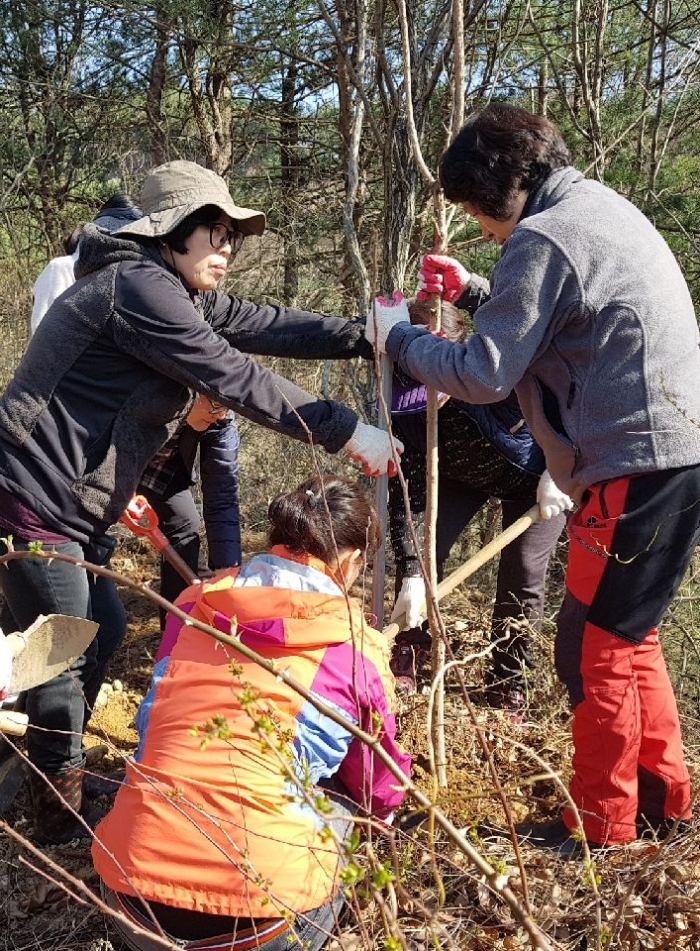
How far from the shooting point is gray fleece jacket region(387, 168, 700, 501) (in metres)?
1.84

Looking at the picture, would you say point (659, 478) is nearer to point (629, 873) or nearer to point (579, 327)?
point (579, 327)

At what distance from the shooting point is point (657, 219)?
418cm

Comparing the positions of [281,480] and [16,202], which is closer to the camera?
[281,480]

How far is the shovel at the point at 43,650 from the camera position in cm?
175

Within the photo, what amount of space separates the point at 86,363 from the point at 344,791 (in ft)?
4.21

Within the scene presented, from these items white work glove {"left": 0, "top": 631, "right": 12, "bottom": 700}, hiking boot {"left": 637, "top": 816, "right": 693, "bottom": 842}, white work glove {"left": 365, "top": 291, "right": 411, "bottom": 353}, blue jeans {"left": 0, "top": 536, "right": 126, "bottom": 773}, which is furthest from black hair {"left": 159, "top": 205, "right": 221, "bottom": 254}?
hiking boot {"left": 637, "top": 816, "right": 693, "bottom": 842}

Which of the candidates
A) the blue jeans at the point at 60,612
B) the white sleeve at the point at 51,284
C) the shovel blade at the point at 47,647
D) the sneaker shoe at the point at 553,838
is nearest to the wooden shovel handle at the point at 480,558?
the sneaker shoe at the point at 553,838

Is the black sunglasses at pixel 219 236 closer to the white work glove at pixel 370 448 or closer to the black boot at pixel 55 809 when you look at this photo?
the white work glove at pixel 370 448

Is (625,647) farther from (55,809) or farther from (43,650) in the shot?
(55,809)

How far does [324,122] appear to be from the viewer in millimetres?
6617

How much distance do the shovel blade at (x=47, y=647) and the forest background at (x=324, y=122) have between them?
1.02 meters

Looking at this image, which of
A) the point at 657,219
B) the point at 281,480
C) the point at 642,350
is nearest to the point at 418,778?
the point at 642,350

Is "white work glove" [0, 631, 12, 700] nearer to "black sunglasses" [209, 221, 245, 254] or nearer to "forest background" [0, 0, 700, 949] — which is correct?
"forest background" [0, 0, 700, 949]

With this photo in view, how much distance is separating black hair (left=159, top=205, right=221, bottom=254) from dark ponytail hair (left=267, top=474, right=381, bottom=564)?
2.56 ft
